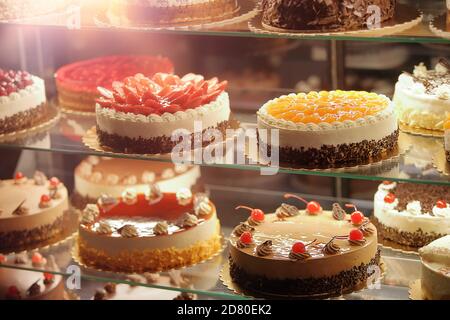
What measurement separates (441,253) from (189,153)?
3.43 feet

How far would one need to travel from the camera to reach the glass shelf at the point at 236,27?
307cm

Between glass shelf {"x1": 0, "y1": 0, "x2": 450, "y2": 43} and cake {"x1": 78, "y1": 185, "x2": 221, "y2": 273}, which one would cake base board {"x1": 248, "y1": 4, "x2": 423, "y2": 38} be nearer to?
glass shelf {"x1": 0, "y1": 0, "x2": 450, "y2": 43}

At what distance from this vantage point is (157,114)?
141 inches

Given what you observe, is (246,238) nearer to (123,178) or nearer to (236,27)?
(236,27)

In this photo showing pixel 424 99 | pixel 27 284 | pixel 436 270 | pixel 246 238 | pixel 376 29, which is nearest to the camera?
pixel 376 29

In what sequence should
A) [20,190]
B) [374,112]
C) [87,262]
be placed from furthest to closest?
[20,190] < [87,262] < [374,112]

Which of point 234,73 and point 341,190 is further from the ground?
Answer: point 234,73

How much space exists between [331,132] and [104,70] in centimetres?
160

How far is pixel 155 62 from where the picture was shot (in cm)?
448

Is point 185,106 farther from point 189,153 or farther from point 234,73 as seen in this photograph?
point 234,73

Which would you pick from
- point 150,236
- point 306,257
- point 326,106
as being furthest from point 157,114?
point 306,257

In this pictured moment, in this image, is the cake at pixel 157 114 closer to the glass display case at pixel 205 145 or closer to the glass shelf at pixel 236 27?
the glass display case at pixel 205 145
